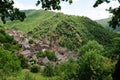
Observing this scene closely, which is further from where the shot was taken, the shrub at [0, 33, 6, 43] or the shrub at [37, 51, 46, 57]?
the shrub at [0, 33, 6, 43]

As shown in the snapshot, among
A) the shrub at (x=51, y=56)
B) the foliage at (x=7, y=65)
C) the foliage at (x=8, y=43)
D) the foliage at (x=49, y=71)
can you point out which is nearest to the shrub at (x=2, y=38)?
the foliage at (x=8, y=43)

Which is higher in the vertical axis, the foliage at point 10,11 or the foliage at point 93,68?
the foliage at point 10,11

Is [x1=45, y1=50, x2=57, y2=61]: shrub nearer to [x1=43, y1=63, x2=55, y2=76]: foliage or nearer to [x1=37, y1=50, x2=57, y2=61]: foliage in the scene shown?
[x1=37, y1=50, x2=57, y2=61]: foliage

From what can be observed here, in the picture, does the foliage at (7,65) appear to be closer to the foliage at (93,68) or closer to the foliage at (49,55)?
the foliage at (93,68)

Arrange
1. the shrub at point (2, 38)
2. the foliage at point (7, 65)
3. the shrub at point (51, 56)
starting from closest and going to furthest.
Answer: the foliage at point (7, 65)
the shrub at point (51, 56)
the shrub at point (2, 38)

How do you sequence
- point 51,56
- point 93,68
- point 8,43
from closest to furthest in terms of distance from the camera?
point 93,68
point 8,43
point 51,56

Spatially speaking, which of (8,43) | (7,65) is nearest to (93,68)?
(7,65)

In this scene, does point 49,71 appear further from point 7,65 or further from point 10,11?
point 10,11

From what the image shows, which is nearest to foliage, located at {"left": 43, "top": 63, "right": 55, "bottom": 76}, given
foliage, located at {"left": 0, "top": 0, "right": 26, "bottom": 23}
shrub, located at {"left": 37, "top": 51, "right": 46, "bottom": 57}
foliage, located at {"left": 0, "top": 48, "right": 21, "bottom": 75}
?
foliage, located at {"left": 0, "top": 48, "right": 21, "bottom": 75}

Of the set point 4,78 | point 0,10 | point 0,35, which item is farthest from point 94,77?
point 0,35

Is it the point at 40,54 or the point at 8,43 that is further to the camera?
the point at 40,54

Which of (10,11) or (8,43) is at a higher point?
(10,11)

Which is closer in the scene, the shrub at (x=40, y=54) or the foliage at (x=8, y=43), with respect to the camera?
the foliage at (x=8, y=43)

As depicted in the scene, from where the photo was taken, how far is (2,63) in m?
97.2
